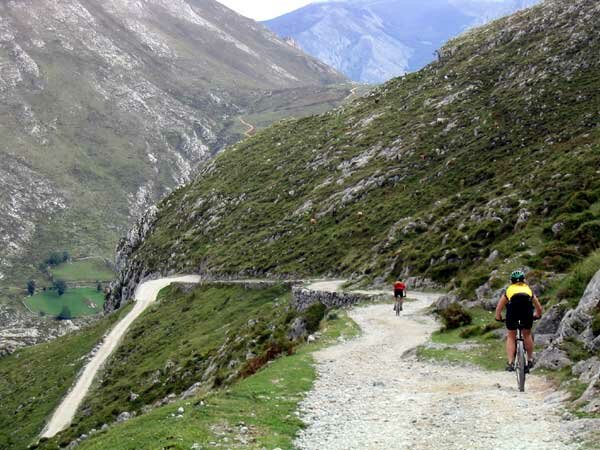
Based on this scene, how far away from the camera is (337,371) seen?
2420 cm

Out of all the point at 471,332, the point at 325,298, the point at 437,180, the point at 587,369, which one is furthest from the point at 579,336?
the point at 437,180

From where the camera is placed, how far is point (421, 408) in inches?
696

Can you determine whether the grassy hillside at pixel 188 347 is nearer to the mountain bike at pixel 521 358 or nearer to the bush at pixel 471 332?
the bush at pixel 471 332

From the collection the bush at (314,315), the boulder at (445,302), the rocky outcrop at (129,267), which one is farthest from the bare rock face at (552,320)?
the rocky outcrop at (129,267)

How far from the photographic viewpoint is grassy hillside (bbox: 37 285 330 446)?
136 ft

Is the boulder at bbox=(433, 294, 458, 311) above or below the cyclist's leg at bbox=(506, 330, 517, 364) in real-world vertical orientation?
below

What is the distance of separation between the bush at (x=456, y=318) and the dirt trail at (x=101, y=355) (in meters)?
39.8

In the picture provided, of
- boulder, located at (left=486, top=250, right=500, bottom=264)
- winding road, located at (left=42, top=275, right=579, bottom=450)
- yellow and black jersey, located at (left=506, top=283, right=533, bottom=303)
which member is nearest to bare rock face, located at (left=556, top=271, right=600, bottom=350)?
winding road, located at (left=42, top=275, right=579, bottom=450)

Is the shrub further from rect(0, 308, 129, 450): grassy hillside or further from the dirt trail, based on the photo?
rect(0, 308, 129, 450): grassy hillside

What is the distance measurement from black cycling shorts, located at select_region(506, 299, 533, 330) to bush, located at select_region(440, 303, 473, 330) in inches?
525

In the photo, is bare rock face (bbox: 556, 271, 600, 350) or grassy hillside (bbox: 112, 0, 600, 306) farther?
grassy hillside (bbox: 112, 0, 600, 306)

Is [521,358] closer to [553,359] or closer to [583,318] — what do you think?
[553,359]

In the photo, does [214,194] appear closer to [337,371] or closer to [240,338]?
[240,338]

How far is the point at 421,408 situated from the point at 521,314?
3972 millimetres
